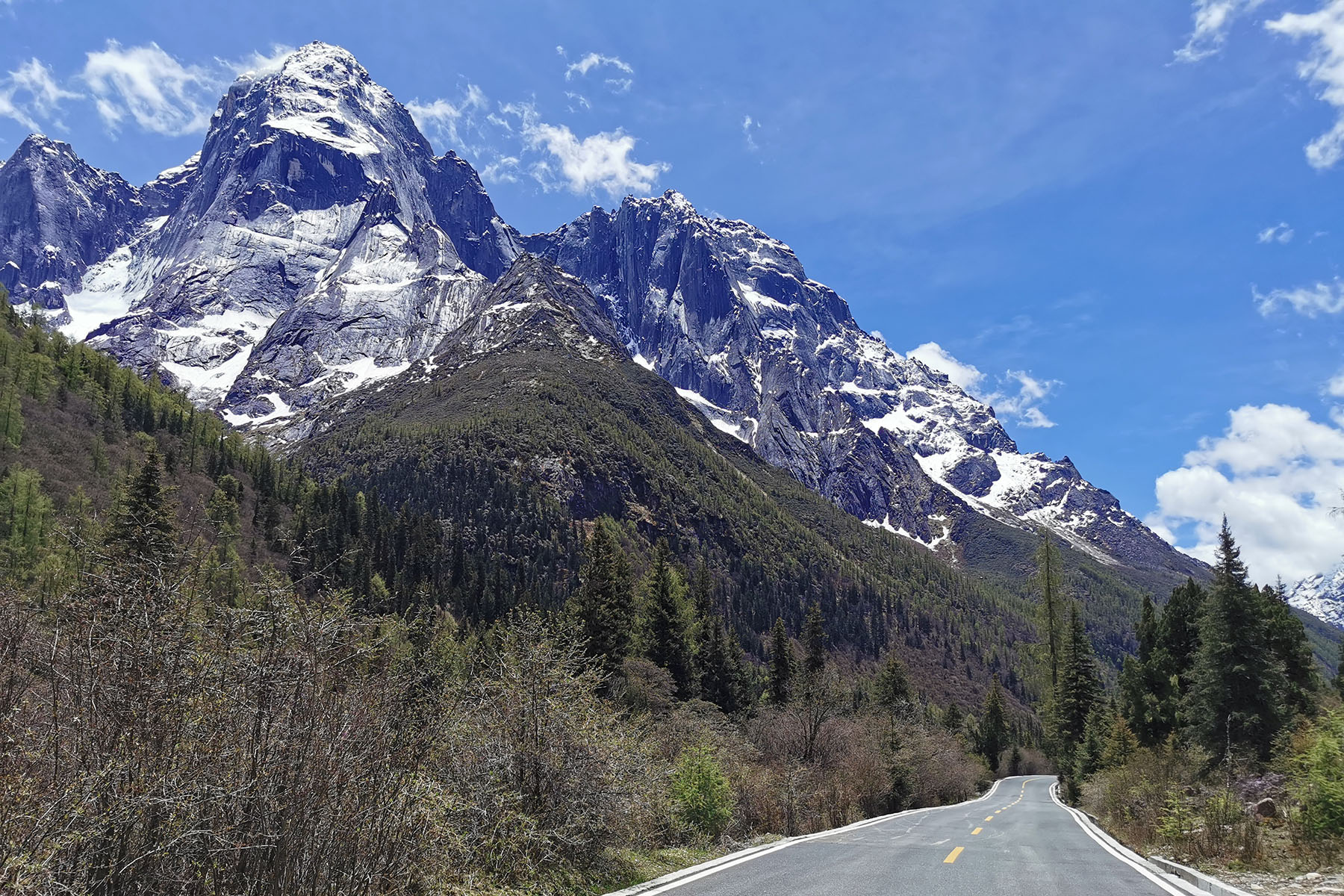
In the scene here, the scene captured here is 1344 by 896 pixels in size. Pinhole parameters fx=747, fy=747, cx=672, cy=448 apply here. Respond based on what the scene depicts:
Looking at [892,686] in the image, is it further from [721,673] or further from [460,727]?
[460,727]

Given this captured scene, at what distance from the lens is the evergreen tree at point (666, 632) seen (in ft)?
131

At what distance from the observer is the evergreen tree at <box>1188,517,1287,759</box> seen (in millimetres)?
26475

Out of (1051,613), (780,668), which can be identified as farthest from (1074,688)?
(780,668)

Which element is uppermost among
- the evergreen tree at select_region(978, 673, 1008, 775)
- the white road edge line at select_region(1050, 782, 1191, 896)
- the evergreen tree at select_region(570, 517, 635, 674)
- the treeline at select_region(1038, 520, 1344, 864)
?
the evergreen tree at select_region(570, 517, 635, 674)

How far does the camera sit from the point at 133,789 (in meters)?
4.89

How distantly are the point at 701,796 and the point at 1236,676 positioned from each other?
77.1 ft

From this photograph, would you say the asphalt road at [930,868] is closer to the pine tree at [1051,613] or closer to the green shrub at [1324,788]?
the green shrub at [1324,788]

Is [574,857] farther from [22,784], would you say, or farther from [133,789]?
[22,784]

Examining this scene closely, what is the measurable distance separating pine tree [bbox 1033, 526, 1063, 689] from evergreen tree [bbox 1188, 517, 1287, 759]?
73.4ft

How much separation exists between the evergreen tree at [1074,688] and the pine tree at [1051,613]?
0.96 metres

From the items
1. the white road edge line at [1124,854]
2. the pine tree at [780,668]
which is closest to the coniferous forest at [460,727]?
the pine tree at [780,668]

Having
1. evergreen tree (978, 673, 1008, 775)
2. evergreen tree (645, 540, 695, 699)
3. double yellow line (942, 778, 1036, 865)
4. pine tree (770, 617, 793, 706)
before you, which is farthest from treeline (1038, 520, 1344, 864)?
evergreen tree (978, 673, 1008, 775)

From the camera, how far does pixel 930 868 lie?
11.2 m

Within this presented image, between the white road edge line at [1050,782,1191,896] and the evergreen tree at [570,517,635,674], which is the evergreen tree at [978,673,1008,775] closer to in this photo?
the evergreen tree at [570,517,635,674]
